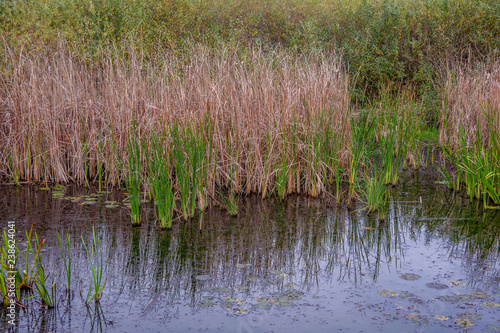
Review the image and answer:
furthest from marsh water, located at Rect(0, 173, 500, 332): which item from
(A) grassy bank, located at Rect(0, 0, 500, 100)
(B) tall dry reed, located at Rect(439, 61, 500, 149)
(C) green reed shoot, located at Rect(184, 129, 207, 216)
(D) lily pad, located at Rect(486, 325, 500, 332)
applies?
(A) grassy bank, located at Rect(0, 0, 500, 100)

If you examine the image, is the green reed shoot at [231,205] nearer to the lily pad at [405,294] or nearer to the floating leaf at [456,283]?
the lily pad at [405,294]

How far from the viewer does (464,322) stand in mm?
2830

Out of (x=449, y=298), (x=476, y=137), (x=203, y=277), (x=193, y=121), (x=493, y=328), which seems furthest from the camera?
(x=476, y=137)

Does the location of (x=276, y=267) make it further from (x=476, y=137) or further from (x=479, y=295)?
(x=476, y=137)

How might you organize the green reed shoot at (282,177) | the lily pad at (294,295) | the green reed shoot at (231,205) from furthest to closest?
the green reed shoot at (282,177)
the green reed shoot at (231,205)
the lily pad at (294,295)

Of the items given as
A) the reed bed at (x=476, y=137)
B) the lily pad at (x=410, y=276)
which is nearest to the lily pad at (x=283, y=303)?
the lily pad at (x=410, y=276)

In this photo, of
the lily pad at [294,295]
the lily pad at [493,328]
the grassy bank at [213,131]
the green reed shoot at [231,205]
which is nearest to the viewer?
the lily pad at [493,328]

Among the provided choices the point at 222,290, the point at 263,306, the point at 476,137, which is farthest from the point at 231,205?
the point at 476,137

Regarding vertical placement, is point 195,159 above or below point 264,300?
above

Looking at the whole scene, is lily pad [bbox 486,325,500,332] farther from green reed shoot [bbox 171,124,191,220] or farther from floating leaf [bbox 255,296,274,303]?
green reed shoot [bbox 171,124,191,220]

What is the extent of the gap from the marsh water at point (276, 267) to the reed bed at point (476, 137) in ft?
0.95

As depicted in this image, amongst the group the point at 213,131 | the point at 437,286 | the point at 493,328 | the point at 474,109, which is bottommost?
the point at 493,328

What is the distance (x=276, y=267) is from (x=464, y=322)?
1.31m

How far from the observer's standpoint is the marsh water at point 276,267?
9.38 feet
